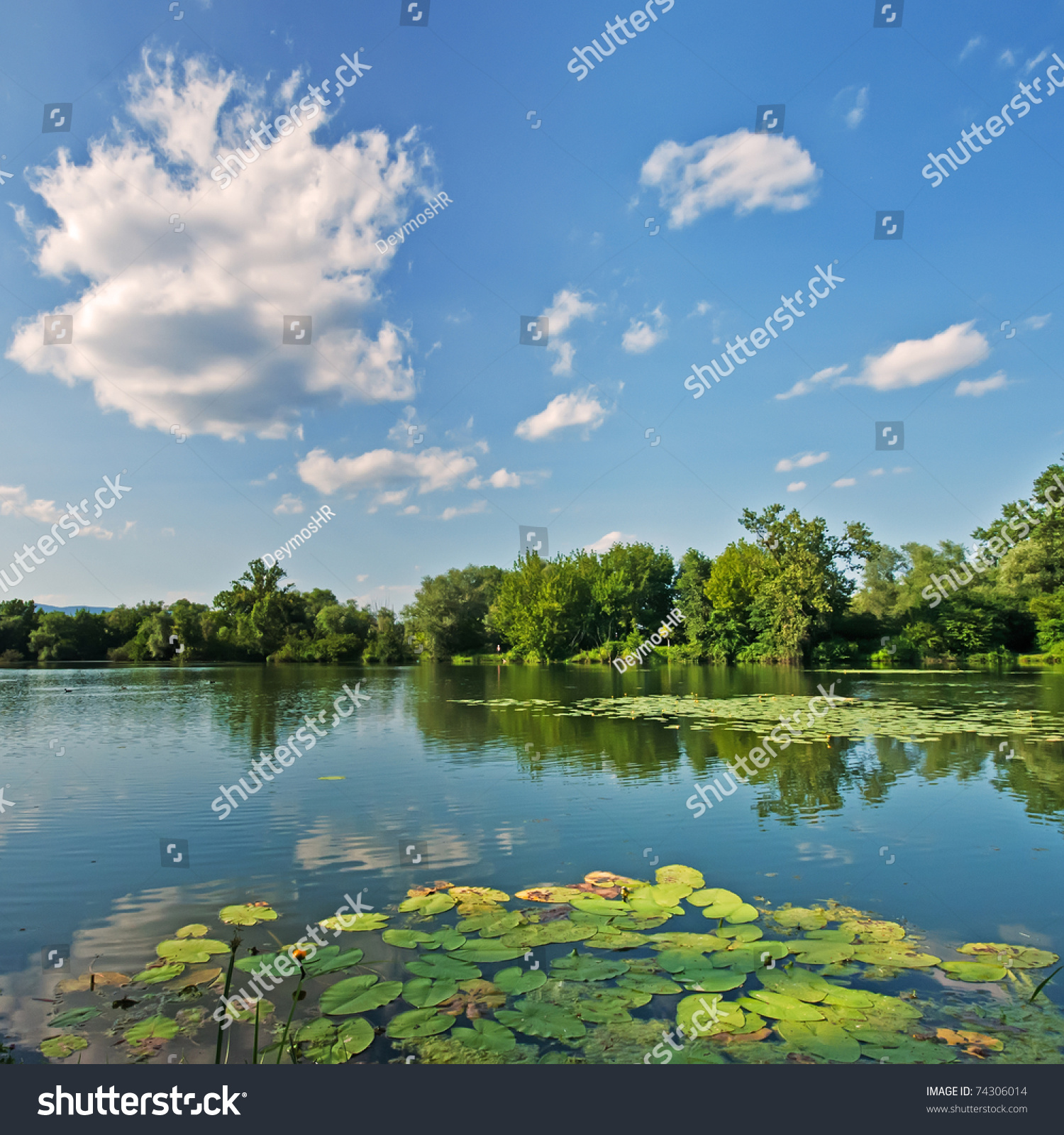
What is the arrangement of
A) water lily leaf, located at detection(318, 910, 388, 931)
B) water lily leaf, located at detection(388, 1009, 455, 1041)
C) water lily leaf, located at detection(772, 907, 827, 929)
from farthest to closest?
water lily leaf, located at detection(318, 910, 388, 931), water lily leaf, located at detection(772, 907, 827, 929), water lily leaf, located at detection(388, 1009, 455, 1041)

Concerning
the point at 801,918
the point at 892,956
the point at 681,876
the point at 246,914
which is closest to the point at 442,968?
the point at 246,914

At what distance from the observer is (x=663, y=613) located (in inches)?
2881

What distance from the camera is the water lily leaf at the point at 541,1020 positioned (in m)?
3.97

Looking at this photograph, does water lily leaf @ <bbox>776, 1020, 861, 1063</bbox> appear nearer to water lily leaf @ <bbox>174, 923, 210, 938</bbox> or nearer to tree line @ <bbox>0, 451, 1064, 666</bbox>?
water lily leaf @ <bbox>174, 923, 210, 938</bbox>

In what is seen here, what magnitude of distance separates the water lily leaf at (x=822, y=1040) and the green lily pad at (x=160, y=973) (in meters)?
4.08

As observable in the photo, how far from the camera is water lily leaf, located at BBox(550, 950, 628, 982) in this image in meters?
4.69

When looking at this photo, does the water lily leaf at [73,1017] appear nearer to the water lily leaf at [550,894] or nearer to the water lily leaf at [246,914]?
the water lily leaf at [246,914]

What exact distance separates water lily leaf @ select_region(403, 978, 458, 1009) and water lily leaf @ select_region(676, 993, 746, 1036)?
1457mm

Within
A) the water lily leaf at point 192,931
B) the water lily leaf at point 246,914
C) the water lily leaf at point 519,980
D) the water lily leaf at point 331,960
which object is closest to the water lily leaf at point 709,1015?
the water lily leaf at point 519,980

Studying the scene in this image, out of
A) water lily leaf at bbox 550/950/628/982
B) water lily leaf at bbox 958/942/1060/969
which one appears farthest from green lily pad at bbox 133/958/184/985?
water lily leaf at bbox 958/942/1060/969

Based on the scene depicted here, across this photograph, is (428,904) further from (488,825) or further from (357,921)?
(488,825)

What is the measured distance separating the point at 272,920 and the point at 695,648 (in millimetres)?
59242
